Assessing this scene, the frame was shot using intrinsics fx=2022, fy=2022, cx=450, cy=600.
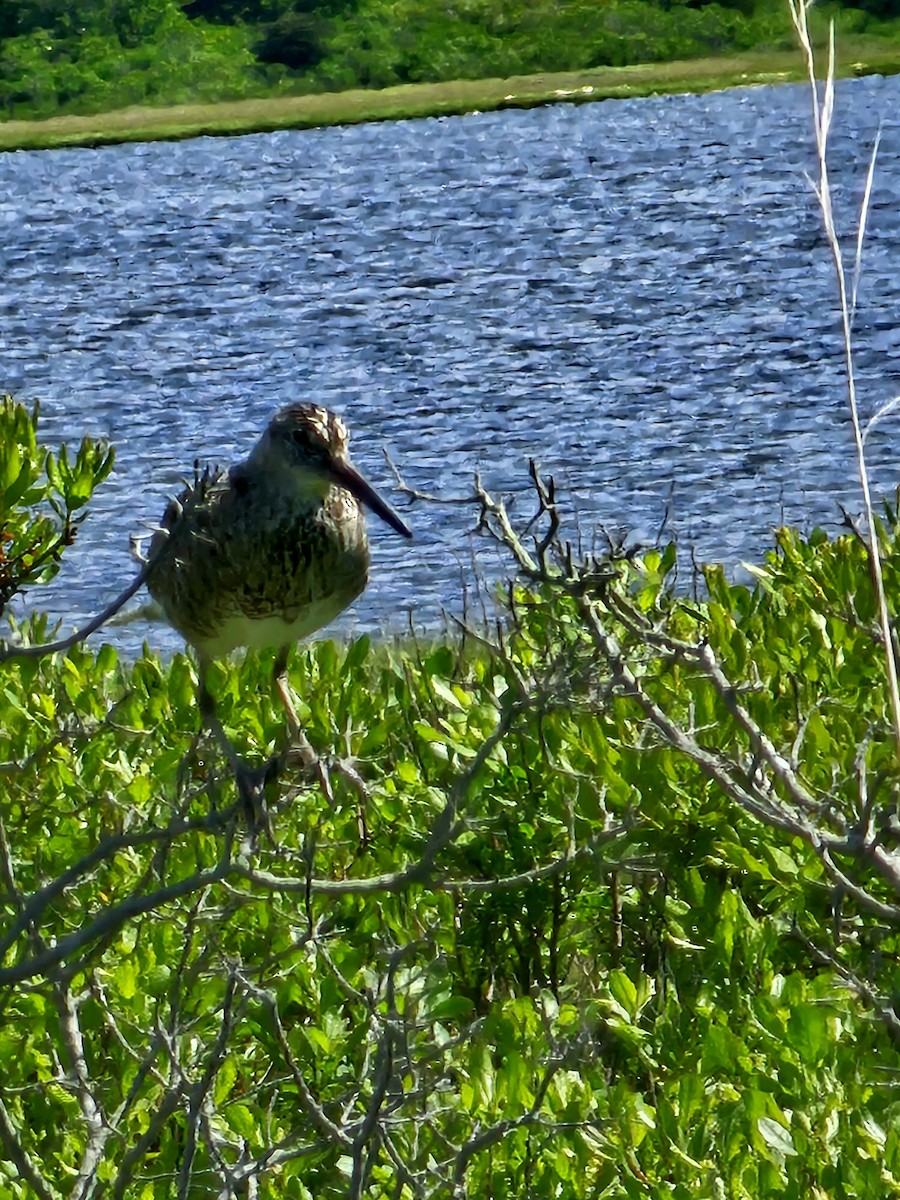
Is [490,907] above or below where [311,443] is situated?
below

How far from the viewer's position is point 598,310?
898 inches

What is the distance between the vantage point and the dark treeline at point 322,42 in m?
63.3

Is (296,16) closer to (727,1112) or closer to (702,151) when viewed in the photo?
(702,151)

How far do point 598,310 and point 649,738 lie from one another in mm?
18399

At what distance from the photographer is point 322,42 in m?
68.0

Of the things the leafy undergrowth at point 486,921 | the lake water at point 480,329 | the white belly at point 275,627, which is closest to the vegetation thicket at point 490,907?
the leafy undergrowth at point 486,921

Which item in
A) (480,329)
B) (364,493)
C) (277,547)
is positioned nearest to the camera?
(364,493)

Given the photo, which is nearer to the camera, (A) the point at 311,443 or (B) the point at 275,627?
(A) the point at 311,443

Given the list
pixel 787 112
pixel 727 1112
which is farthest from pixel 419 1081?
pixel 787 112

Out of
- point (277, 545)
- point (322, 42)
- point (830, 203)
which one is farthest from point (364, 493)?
point (322, 42)

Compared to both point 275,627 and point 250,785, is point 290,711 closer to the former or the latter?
point 275,627

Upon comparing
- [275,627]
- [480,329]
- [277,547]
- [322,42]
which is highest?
[277,547]

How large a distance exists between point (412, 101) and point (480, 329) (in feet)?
131

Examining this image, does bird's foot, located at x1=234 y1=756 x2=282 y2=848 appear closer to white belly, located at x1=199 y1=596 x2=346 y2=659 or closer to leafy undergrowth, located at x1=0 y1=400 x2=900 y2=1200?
leafy undergrowth, located at x1=0 y1=400 x2=900 y2=1200
